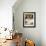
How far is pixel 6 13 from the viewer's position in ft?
14.3

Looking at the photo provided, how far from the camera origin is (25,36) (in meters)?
5.59

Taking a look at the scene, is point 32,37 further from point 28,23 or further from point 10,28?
point 10,28

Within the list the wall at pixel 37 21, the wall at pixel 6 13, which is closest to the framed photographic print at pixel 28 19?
the wall at pixel 37 21

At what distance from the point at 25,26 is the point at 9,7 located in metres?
1.57

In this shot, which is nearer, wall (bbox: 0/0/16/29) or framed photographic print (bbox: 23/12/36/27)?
wall (bbox: 0/0/16/29)

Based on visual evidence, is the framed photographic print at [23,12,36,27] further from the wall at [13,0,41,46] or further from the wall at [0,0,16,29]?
the wall at [0,0,16,29]

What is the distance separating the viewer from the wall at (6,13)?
4.32 m

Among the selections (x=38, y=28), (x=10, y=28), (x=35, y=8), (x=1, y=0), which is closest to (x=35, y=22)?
(x=38, y=28)

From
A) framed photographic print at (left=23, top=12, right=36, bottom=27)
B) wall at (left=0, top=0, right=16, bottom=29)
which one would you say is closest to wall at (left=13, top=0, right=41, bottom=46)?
framed photographic print at (left=23, top=12, right=36, bottom=27)

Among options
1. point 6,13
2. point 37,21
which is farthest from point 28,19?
point 6,13

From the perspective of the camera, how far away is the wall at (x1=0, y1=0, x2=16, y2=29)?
4316 millimetres

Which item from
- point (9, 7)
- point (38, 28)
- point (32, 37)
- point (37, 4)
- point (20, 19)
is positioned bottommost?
point (32, 37)

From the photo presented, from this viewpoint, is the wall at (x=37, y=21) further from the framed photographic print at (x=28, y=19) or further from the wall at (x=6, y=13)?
the wall at (x=6, y=13)

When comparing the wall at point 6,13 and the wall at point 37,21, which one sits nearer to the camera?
the wall at point 6,13
